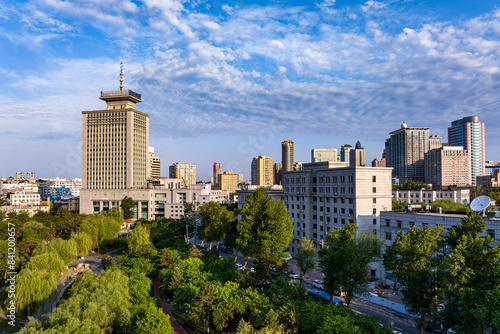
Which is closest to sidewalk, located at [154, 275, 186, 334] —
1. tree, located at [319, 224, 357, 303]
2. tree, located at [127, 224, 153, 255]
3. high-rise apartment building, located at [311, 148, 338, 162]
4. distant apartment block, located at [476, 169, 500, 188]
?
tree, located at [127, 224, 153, 255]

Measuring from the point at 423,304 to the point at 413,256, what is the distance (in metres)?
4.07

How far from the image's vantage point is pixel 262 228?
44.2 metres

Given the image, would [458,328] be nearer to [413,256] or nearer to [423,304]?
[423,304]

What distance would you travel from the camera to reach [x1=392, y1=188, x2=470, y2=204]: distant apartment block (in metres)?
101

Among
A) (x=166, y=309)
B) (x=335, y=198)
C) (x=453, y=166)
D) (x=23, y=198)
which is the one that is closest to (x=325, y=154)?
(x=335, y=198)

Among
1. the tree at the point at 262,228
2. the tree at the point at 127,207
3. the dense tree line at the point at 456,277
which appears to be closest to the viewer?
the dense tree line at the point at 456,277

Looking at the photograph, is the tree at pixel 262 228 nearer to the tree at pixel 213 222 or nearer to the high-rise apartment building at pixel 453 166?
the tree at pixel 213 222

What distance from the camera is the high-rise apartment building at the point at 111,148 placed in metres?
126

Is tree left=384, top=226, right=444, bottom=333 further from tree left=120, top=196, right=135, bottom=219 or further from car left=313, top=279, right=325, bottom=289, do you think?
tree left=120, top=196, right=135, bottom=219

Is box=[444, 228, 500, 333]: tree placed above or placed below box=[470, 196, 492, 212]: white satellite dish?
below

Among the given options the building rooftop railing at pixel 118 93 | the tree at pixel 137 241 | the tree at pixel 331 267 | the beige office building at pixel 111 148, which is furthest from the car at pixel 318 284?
the building rooftop railing at pixel 118 93

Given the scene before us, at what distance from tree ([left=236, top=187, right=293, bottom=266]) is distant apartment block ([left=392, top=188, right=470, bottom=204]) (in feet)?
234

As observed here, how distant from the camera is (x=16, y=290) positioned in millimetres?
34469

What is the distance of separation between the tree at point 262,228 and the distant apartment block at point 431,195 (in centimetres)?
7144
